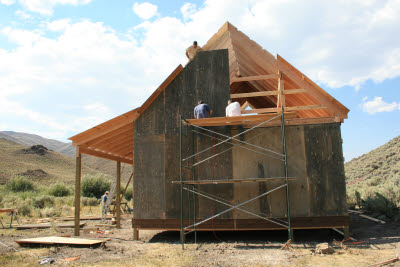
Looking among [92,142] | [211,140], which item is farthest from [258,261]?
[92,142]

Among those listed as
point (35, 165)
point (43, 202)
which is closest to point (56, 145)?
point (35, 165)

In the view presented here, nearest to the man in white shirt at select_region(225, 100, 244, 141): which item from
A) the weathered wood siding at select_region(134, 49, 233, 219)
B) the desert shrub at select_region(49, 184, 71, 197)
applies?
the weathered wood siding at select_region(134, 49, 233, 219)

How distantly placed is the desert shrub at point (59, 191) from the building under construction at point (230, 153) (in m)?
18.4

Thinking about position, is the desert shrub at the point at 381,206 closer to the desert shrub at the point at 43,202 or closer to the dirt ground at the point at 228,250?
the dirt ground at the point at 228,250

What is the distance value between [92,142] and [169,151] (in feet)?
9.73

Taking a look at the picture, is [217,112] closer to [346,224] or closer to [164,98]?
[164,98]

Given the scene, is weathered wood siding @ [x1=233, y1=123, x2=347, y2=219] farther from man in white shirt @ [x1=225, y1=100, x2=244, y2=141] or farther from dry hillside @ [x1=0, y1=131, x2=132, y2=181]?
dry hillside @ [x1=0, y1=131, x2=132, y2=181]

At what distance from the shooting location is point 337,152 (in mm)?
8953

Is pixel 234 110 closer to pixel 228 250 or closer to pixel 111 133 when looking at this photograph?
pixel 228 250

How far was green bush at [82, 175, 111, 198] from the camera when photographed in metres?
27.1

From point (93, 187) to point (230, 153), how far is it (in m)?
21.0

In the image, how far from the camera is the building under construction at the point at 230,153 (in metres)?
8.88

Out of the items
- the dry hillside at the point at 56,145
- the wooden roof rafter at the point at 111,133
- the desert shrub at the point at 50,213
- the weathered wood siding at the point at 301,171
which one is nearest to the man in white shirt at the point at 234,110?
the weathered wood siding at the point at 301,171

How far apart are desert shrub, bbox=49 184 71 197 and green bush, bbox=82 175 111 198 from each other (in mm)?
1569
